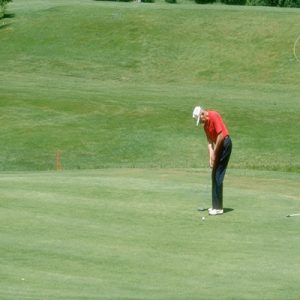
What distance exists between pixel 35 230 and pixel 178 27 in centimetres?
5266

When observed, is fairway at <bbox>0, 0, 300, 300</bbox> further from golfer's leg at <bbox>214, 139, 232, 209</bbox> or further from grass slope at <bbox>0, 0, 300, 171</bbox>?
golfer's leg at <bbox>214, 139, 232, 209</bbox>

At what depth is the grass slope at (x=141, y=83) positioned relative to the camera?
3784 centimetres

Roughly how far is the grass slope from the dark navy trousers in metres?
12.6

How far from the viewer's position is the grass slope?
37.8 meters

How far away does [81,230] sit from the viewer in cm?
1742

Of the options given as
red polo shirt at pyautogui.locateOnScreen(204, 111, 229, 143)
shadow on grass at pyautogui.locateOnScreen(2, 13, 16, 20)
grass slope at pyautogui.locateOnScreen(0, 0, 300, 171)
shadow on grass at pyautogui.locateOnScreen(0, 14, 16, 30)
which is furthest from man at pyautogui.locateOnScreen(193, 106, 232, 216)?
shadow on grass at pyautogui.locateOnScreen(2, 13, 16, 20)

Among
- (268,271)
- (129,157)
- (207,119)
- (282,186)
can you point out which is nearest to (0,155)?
(129,157)

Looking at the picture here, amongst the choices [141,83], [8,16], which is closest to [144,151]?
[141,83]

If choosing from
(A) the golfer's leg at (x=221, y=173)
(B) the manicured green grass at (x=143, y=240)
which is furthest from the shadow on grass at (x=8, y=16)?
(A) the golfer's leg at (x=221, y=173)

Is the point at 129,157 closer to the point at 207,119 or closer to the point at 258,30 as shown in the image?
the point at 207,119

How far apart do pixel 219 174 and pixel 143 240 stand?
10.4 ft

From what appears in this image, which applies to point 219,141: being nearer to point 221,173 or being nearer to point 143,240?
point 221,173

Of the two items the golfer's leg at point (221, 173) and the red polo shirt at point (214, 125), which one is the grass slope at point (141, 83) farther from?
the red polo shirt at point (214, 125)

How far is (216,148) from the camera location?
1955 cm
